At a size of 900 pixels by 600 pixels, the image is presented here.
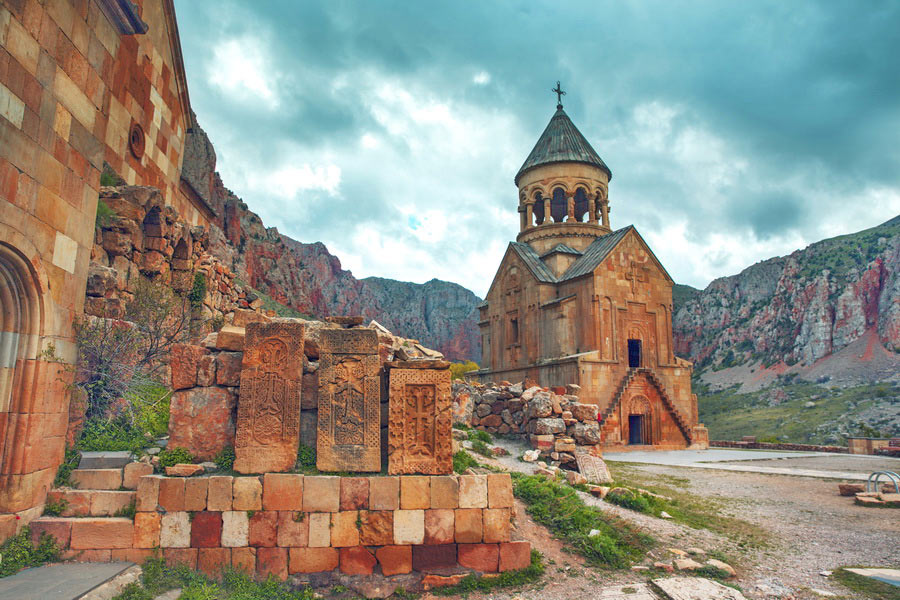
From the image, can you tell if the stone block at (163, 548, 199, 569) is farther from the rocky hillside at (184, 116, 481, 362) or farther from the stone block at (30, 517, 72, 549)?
the rocky hillside at (184, 116, 481, 362)

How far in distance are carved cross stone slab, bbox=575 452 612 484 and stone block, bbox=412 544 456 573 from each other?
177 inches

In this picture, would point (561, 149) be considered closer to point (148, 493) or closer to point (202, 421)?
point (202, 421)

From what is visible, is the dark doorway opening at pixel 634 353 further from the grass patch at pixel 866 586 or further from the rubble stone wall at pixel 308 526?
the rubble stone wall at pixel 308 526

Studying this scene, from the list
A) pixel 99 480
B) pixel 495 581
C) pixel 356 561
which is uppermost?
pixel 99 480

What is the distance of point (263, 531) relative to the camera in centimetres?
481

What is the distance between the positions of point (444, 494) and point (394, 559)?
725mm

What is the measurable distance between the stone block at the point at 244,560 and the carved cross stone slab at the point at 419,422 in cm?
143

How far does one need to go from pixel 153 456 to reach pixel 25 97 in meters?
3.46

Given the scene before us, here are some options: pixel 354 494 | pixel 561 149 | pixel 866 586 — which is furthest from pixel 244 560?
pixel 561 149

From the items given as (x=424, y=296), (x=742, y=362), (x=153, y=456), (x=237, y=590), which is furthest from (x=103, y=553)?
(x=424, y=296)

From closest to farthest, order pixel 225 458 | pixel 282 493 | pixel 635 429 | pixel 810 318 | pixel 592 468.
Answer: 1. pixel 282 493
2. pixel 225 458
3. pixel 592 468
4. pixel 635 429
5. pixel 810 318

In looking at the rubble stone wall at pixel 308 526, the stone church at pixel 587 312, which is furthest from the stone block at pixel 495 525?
the stone church at pixel 587 312

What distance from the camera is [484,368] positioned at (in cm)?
2586

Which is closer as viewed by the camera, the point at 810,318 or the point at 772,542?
the point at 772,542
